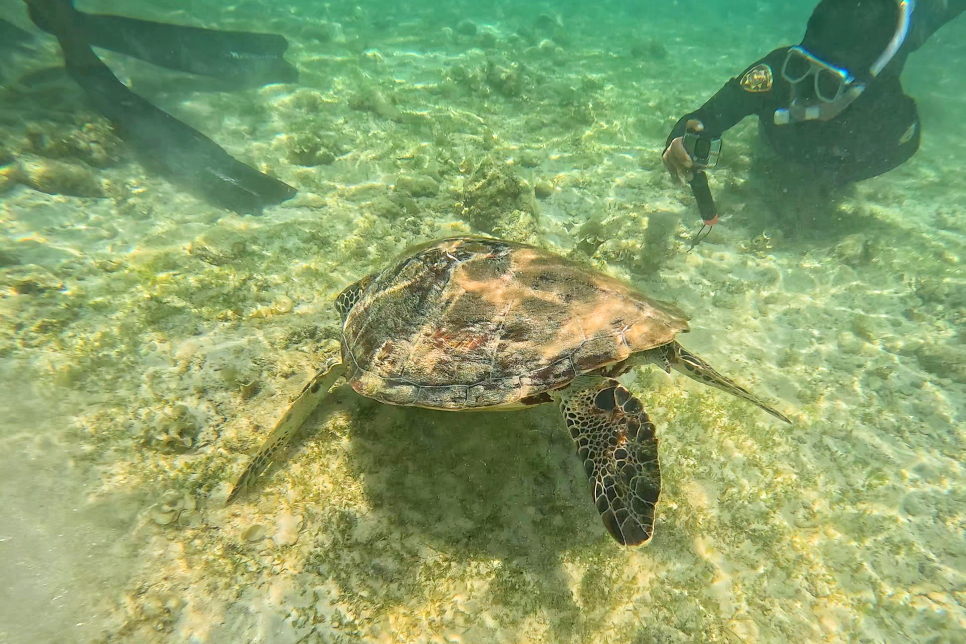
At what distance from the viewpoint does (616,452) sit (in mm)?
2422

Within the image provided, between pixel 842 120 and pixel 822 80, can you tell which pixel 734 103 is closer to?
pixel 822 80

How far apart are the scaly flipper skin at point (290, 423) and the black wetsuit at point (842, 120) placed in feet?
20.1

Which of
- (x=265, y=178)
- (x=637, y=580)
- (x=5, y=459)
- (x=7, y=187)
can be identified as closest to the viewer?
(x=5, y=459)

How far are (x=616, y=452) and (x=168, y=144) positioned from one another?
24.8 feet

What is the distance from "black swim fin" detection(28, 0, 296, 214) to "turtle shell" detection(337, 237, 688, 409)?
379cm

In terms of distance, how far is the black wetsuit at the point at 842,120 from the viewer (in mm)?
6246

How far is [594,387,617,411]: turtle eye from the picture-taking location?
263 cm

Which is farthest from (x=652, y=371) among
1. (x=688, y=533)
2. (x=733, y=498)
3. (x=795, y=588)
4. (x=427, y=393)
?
(x=427, y=393)

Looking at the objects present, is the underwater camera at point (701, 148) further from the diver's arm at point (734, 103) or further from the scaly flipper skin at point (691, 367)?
the scaly flipper skin at point (691, 367)

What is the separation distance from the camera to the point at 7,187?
4.87 meters

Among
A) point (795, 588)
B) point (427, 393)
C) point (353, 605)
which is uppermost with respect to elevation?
point (427, 393)

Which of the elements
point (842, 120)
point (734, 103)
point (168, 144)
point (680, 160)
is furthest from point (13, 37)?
point (842, 120)

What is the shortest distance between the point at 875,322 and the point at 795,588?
3.99 m

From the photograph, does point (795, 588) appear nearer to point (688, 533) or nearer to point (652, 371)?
point (688, 533)
